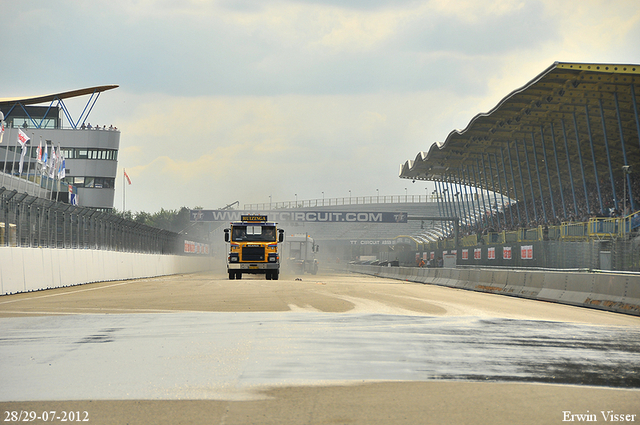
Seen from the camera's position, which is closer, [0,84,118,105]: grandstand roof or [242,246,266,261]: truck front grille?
[242,246,266,261]: truck front grille

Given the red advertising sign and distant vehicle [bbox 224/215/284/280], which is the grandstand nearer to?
the red advertising sign

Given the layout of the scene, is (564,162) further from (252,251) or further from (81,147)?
(81,147)

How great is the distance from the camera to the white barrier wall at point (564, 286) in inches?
640

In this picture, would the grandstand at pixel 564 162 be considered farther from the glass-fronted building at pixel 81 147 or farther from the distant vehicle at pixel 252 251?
the glass-fronted building at pixel 81 147

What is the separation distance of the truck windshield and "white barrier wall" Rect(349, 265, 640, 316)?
8.80 metres

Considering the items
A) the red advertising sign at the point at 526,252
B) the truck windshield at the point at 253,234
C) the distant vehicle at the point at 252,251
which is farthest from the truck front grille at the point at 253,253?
the red advertising sign at the point at 526,252

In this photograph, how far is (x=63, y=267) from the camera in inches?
1013

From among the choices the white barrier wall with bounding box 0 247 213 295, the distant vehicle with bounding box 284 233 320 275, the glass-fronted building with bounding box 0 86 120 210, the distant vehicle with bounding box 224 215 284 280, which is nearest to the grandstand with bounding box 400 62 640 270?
the distant vehicle with bounding box 284 233 320 275

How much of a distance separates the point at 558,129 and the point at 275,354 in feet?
169

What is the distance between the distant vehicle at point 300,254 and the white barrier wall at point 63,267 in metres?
18.6

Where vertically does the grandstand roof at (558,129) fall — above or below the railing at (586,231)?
above

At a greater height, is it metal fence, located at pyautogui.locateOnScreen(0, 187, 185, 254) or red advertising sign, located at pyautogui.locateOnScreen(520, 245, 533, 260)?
metal fence, located at pyautogui.locateOnScreen(0, 187, 185, 254)

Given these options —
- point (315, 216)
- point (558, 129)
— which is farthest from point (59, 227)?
point (315, 216)

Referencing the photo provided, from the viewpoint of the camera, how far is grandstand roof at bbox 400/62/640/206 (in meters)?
40.9
